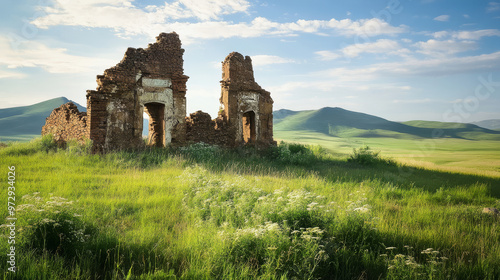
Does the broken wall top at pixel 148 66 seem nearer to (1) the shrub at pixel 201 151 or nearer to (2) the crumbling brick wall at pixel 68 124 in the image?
(2) the crumbling brick wall at pixel 68 124

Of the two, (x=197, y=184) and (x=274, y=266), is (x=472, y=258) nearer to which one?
(x=274, y=266)

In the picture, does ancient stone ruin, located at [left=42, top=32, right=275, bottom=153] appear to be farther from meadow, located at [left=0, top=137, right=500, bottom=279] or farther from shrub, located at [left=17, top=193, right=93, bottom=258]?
shrub, located at [left=17, top=193, right=93, bottom=258]

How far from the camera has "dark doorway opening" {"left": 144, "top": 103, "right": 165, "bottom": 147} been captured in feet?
51.8

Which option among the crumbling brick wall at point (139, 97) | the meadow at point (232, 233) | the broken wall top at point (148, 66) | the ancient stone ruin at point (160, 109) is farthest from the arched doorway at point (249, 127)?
the meadow at point (232, 233)

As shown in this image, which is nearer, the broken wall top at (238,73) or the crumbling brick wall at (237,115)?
the crumbling brick wall at (237,115)

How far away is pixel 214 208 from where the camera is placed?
6.12 meters

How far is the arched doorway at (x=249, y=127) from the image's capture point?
18962 millimetres

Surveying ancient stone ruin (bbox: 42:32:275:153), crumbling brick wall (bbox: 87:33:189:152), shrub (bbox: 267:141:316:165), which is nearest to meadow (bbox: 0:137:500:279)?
crumbling brick wall (bbox: 87:33:189:152)

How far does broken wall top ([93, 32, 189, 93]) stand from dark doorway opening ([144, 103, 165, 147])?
6.04ft

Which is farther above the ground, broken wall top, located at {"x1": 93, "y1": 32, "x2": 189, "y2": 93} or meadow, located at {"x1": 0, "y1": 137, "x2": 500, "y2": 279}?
broken wall top, located at {"x1": 93, "y1": 32, "x2": 189, "y2": 93}

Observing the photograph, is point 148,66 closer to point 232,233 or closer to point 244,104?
point 244,104

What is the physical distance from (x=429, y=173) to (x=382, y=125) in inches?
3031

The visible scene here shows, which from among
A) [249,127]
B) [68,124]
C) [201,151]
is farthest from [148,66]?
[249,127]

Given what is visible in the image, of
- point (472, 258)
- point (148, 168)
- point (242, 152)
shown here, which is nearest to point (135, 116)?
point (148, 168)
